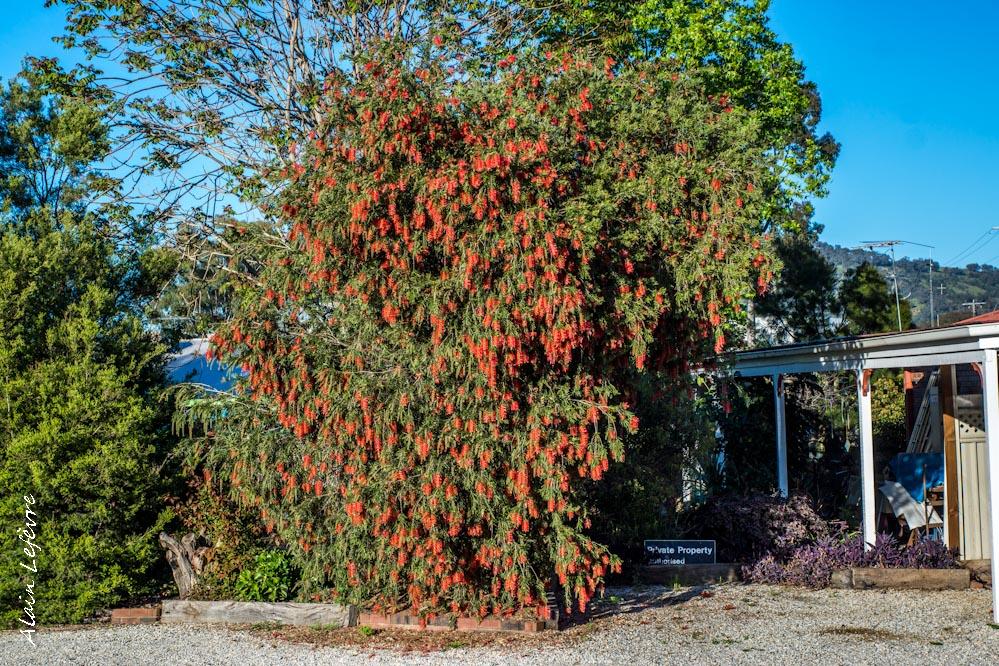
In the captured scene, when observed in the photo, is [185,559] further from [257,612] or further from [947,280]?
[947,280]

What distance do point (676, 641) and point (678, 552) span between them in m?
1.66

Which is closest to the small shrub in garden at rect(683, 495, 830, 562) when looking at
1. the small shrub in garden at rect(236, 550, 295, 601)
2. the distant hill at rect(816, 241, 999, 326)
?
the small shrub in garden at rect(236, 550, 295, 601)

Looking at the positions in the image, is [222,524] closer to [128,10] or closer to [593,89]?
[593,89]

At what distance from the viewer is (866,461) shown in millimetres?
10633

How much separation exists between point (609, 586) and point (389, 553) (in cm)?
312

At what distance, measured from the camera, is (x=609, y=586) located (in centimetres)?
1015

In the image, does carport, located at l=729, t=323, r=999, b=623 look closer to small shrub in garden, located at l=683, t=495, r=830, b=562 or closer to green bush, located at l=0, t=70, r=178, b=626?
small shrub in garden, located at l=683, t=495, r=830, b=562

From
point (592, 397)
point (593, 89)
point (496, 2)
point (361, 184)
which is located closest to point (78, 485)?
point (361, 184)

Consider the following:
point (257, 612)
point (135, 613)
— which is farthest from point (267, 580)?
point (135, 613)

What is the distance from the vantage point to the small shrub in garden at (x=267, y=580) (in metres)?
8.99

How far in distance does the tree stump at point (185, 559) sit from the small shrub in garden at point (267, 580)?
51 cm

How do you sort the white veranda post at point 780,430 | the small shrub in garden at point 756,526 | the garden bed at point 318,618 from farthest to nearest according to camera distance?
the white veranda post at point 780,430 < the small shrub in garden at point 756,526 < the garden bed at point 318,618

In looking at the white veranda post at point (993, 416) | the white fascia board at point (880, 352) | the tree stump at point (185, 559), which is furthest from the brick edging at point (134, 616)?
the white veranda post at point (993, 416)

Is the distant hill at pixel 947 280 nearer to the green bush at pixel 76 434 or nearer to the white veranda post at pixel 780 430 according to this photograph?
the white veranda post at pixel 780 430
